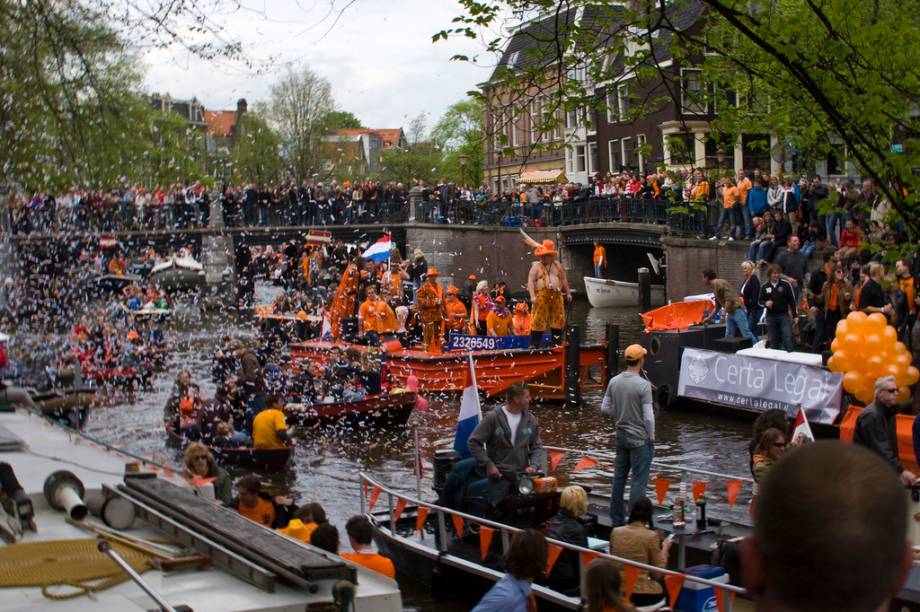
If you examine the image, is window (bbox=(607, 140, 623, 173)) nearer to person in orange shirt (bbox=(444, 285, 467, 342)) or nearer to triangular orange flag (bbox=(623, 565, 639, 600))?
person in orange shirt (bbox=(444, 285, 467, 342))

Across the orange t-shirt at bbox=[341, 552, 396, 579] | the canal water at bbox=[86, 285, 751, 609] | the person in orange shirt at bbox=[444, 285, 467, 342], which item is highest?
the person in orange shirt at bbox=[444, 285, 467, 342]

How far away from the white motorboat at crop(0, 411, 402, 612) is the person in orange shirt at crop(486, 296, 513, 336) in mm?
17820

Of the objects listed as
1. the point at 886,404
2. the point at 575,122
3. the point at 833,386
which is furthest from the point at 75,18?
the point at 833,386

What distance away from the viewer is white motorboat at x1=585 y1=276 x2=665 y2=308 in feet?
142

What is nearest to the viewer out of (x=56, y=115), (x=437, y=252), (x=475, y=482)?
(x=56, y=115)

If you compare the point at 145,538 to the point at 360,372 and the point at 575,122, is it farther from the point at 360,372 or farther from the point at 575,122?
the point at 360,372

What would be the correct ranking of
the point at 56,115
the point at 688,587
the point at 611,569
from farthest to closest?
the point at 56,115 → the point at 688,587 → the point at 611,569

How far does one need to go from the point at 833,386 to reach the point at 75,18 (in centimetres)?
1176

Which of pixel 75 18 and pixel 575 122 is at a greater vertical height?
pixel 75 18

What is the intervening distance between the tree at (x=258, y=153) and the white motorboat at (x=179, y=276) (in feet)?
93.6

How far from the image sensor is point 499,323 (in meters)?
24.5

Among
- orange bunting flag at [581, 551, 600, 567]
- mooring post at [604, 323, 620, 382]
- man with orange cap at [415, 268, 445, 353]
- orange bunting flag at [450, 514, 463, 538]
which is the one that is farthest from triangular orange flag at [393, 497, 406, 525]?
man with orange cap at [415, 268, 445, 353]

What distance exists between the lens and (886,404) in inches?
413

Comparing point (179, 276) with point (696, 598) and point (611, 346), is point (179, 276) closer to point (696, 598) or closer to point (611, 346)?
point (611, 346)
